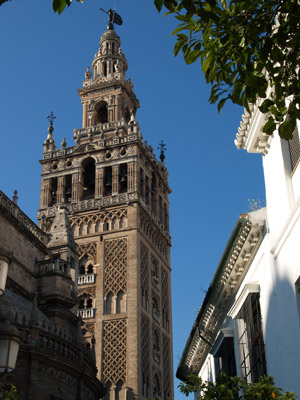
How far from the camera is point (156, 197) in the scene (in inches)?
1812

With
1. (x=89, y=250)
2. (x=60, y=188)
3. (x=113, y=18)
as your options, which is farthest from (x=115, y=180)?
(x=113, y=18)

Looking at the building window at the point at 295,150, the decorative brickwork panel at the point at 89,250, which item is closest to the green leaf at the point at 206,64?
the building window at the point at 295,150

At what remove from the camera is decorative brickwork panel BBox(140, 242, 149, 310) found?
39.3m

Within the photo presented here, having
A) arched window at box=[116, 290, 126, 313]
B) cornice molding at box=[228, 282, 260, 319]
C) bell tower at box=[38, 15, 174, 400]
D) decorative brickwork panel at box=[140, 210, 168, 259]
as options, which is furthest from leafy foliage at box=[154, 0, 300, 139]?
decorative brickwork panel at box=[140, 210, 168, 259]

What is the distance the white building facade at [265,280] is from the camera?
11.6 metres

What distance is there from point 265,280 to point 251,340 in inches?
71.5

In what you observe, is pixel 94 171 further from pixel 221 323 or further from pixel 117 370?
pixel 221 323

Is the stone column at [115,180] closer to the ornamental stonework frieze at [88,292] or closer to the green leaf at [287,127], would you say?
the ornamental stonework frieze at [88,292]

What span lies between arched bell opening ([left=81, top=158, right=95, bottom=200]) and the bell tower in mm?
73

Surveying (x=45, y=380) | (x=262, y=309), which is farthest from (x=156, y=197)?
(x=262, y=309)

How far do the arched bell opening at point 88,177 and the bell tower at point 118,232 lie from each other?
7 centimetres

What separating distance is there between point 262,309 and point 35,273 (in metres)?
15.4

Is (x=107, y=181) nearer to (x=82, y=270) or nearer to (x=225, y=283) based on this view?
(x=82, y=270)

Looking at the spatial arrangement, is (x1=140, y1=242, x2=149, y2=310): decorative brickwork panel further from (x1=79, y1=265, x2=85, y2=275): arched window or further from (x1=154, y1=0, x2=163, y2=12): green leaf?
(x1=154, y1=0, x2=163, y2=12): green leaf
